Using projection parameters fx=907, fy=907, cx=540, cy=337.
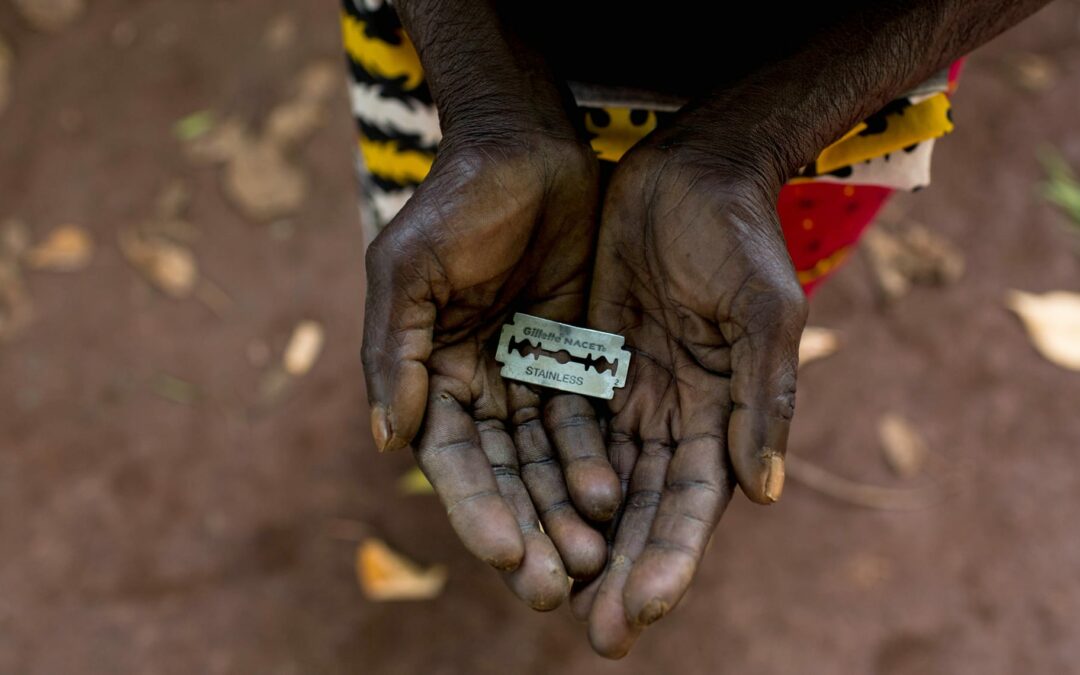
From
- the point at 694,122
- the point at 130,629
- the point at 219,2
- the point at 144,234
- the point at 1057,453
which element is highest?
the point at 694,122

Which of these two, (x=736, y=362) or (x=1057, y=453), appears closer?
(x=736, y=362)

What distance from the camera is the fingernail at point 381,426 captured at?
1406 millimetres

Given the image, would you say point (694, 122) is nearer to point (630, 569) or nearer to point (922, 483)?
point (630, 569)

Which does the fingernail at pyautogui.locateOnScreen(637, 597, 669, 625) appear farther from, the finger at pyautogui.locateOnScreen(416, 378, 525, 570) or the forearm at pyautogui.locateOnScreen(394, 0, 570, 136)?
the forearm at pyautogui.locateOnScreen(394, 0, 570, 136)

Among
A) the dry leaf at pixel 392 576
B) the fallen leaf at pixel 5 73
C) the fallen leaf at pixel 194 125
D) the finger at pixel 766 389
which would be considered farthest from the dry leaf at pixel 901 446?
the fallen leaf at pixel 5 73

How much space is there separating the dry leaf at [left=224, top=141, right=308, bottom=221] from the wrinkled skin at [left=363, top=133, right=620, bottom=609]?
1799mm

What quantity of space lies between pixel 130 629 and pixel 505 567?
1520mm

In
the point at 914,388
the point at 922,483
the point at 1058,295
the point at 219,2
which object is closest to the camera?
the point at 922,483

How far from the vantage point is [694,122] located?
152 cm

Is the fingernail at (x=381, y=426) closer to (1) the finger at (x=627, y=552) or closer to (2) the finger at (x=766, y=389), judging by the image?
(1) the finger at (x=627, y=552)

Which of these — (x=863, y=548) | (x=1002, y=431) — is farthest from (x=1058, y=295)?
(x=863, y=548)

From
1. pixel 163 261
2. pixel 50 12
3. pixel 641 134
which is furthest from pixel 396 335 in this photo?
pixel 50 12

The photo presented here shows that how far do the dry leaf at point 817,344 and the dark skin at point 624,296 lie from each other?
1.38 meters

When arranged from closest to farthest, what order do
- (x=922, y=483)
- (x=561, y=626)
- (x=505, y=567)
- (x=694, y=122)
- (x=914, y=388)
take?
(x=505, y=567), (x=694, y=122), (x=561, y=626), (x=922, y=483), (x=914, y=388)
